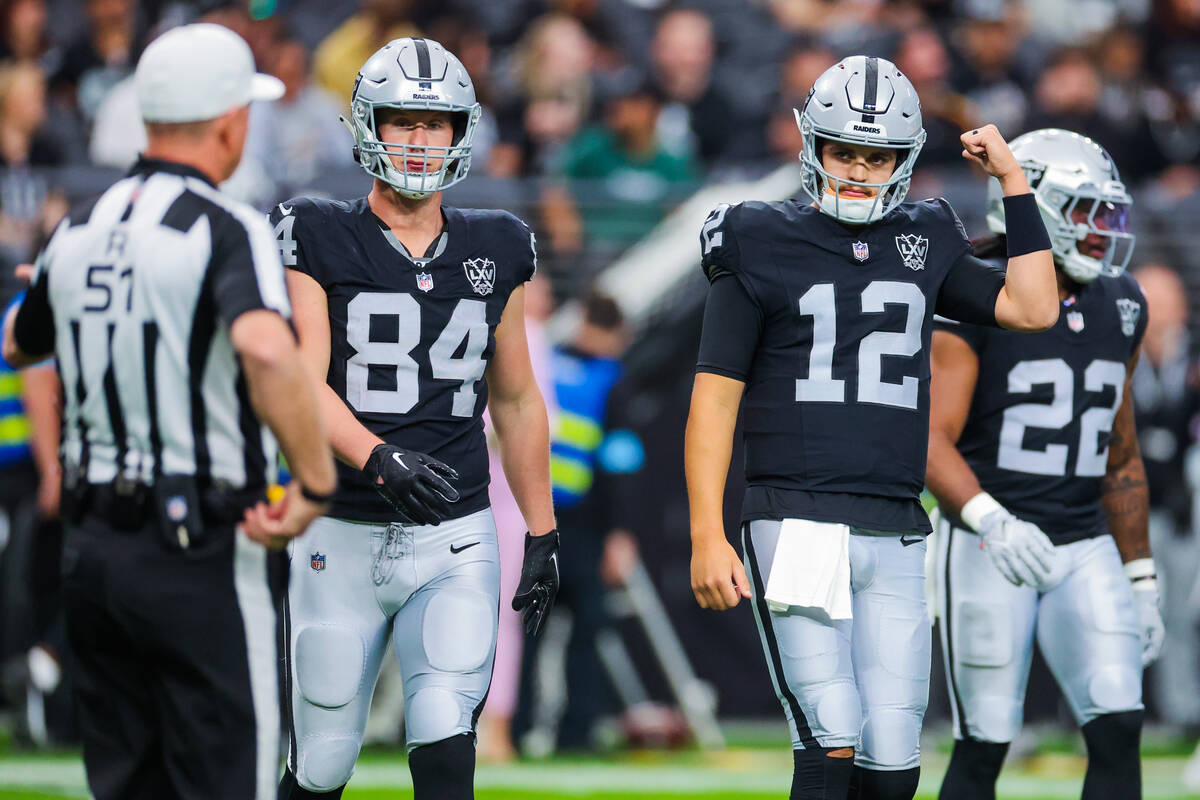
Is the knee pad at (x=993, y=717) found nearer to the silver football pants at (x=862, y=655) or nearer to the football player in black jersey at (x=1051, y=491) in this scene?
the football player in black jersey at (x=1051, y=491)

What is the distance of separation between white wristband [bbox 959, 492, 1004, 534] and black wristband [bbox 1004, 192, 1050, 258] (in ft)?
2.33

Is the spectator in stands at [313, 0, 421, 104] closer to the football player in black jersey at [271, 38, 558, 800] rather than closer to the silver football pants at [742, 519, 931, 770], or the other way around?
the football player in black jersey at [271, 38, 558, 800]

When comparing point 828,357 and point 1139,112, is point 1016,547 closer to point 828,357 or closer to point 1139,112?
point 828,357

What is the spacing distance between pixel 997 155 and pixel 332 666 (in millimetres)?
2149

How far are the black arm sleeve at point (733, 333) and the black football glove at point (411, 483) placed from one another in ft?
2.46

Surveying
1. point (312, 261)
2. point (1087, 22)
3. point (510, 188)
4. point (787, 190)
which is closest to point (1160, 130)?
point (1087, 22)

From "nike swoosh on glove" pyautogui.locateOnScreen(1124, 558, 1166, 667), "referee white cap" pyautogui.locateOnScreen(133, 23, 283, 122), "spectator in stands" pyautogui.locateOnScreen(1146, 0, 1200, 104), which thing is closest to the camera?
"referee white cap" pyautogui.locateOnScreen(133, 23, 283, 122)

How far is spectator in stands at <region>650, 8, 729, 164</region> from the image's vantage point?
1047 centimetres

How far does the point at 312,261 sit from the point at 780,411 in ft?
4.16

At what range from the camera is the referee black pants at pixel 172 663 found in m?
3.36

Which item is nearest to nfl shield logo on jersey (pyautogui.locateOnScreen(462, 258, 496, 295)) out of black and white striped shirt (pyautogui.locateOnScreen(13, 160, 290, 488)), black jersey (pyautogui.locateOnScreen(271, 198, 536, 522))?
black jersey (pyautogui.locateOnScreen(271, 198, 536, 522))

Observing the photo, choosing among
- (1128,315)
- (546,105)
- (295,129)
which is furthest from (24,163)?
(1128,315)

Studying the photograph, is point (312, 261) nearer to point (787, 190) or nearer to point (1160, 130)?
point (787, 190)

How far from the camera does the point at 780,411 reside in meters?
4.33
